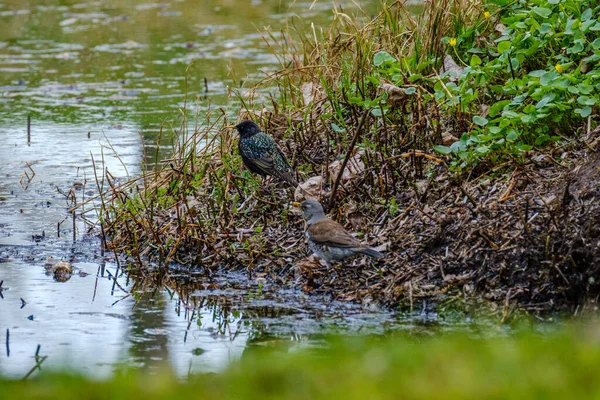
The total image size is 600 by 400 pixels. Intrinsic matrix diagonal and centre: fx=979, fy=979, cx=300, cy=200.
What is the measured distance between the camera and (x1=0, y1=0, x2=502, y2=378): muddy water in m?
6.38

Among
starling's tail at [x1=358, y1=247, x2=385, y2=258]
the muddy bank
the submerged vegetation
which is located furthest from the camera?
starling's tail at [x1=358, y1=247, x2=385, y2=258]

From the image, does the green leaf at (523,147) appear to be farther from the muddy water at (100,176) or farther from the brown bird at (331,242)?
the muddy water at (100,176)

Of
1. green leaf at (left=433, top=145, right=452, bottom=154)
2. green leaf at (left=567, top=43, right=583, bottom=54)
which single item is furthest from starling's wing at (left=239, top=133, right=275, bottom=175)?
green leaf at (left=567, top=43, right=583, bottom=54)

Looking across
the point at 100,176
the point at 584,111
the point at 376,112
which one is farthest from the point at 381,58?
the point at 100,176

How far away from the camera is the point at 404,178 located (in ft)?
27.3

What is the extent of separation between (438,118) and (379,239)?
4.33 feet

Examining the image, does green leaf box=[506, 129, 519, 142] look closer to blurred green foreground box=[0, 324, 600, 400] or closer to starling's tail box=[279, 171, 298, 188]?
starling's tail box=[279, 171, 298, 188]

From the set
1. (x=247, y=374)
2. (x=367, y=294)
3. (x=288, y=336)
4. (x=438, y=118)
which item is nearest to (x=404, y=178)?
(x=438, y=118)

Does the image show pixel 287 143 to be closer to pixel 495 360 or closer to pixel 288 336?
pixel 288 336

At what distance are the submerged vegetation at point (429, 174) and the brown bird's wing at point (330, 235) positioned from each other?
36cm

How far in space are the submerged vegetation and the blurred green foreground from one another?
2304mm

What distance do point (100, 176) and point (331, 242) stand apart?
467 centimetres

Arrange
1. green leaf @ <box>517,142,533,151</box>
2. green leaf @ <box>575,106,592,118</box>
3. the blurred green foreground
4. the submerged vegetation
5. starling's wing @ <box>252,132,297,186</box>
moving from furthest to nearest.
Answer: starling's wing @ <box>252,132,297,186</box> → green leaf @ <box>517,142,533,151</box> → green leaf @ <box>575,106,592,118</box> → the submerged vegetation → the blurred green foreground

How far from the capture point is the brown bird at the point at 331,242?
7.15 meters
